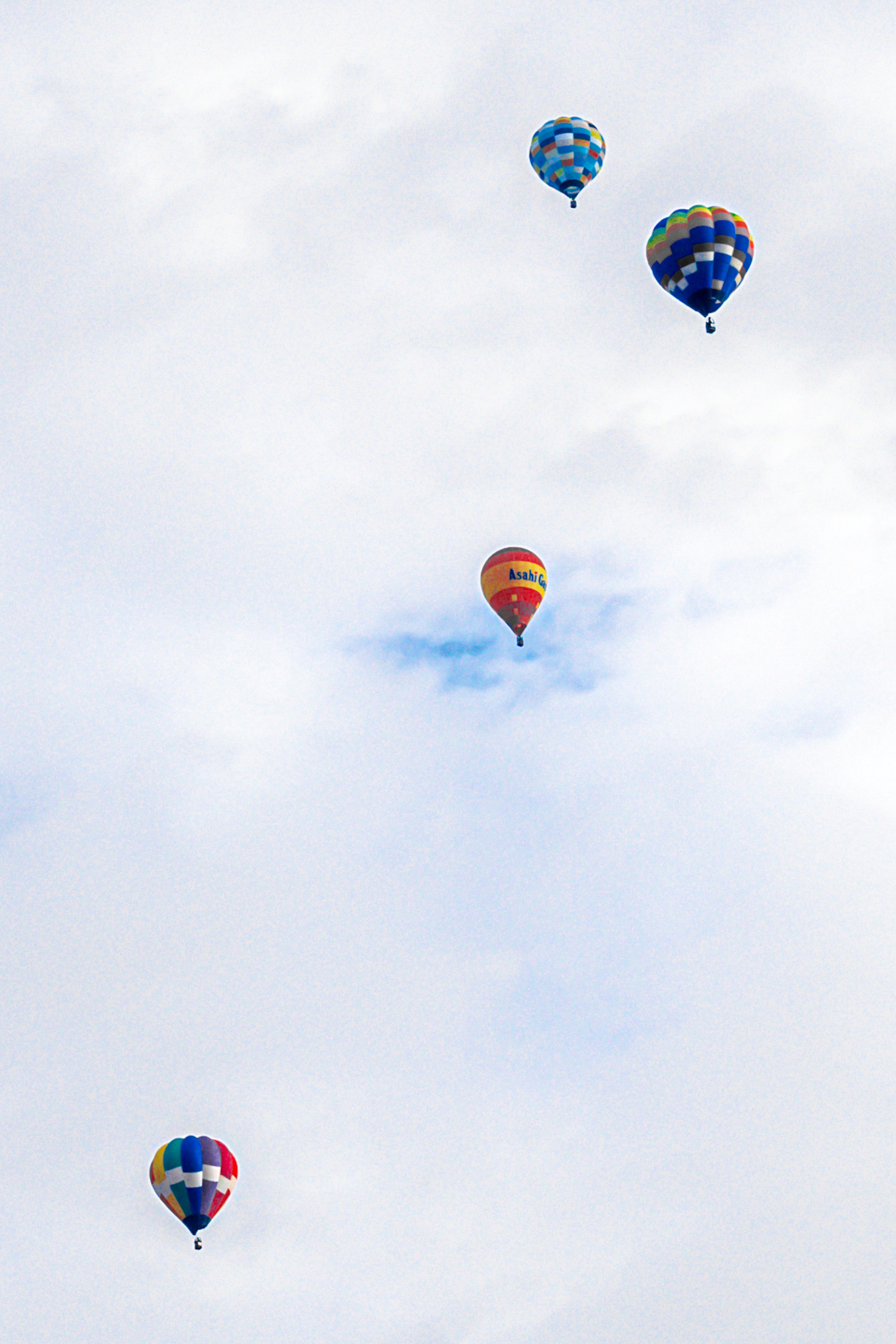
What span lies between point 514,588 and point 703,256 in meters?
17.3

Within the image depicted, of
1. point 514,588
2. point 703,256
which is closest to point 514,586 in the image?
point 514,588

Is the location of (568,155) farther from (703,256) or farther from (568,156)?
(703,256)

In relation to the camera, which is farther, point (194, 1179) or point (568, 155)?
point (568, 155)

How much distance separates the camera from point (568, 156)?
106 m

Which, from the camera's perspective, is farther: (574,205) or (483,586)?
(574,205)

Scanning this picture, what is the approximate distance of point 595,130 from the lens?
357 feet

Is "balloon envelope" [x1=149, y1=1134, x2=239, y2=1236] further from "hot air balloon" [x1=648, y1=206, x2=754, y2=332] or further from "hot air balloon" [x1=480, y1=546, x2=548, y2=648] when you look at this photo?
"hot air balloon" [x1=648, y1=206, x2=754, y2=332]

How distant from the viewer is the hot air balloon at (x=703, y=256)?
92188 millimetres

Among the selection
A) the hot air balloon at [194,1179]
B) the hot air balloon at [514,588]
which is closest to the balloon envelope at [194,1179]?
the hot air balloon at [194,1179]

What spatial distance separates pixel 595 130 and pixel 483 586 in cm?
2703

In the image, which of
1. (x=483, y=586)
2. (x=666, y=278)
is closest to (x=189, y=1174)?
(x=483, y=586)

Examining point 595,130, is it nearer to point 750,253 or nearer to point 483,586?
point 750,253

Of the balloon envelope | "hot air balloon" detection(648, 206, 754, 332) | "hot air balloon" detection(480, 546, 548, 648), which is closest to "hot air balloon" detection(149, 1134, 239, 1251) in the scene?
the balloon envelope

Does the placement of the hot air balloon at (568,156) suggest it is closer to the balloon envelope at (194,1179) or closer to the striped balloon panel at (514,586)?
the striped balloon panel at (514,586)
